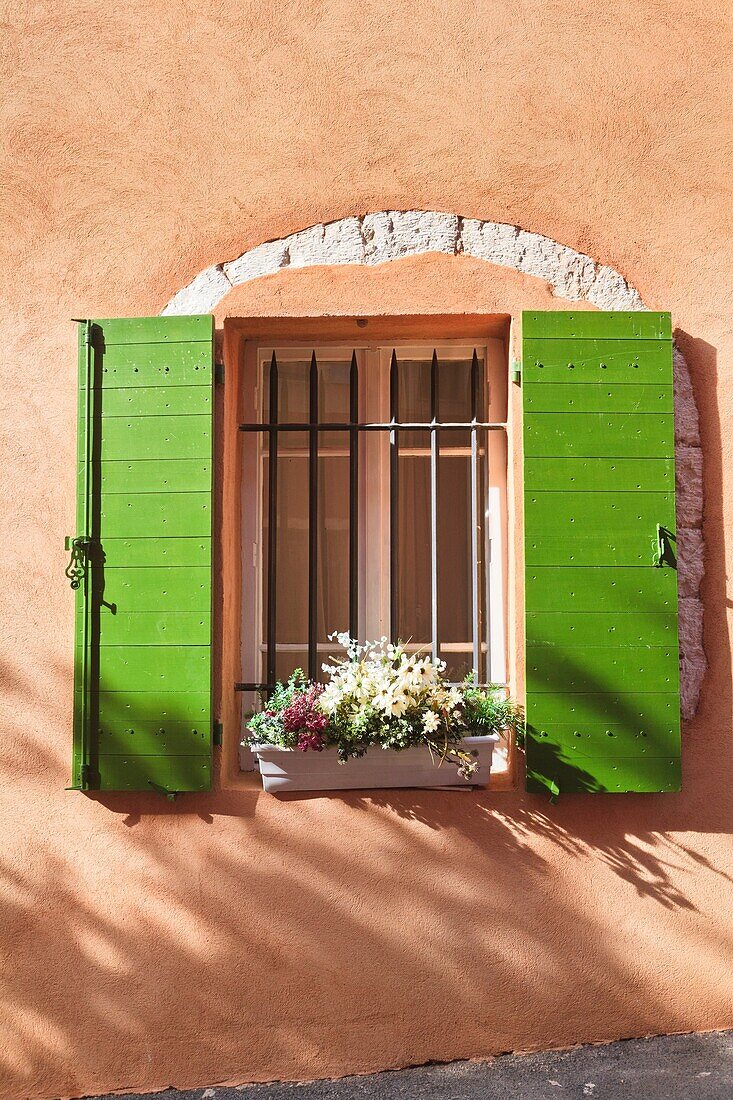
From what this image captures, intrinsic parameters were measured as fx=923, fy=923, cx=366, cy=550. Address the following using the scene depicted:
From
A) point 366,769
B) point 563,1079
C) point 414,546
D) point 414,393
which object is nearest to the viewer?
point 563,1079

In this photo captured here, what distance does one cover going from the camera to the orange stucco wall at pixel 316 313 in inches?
122

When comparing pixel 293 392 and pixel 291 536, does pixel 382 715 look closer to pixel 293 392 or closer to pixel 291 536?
pixel 291 536

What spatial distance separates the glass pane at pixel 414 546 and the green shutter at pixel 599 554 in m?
0.66

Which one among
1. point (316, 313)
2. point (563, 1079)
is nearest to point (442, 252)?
point (316, 313)

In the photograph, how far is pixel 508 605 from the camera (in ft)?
11.1

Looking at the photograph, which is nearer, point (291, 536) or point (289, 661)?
point (289, 661)

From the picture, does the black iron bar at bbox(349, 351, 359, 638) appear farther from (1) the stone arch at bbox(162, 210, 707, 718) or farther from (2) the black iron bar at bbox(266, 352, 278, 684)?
(1) the stone arch at bbox(162, 210, 707, 718)

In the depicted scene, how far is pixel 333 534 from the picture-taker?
386 cm

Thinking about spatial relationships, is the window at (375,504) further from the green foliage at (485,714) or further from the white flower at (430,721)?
the white flower at (430,721)

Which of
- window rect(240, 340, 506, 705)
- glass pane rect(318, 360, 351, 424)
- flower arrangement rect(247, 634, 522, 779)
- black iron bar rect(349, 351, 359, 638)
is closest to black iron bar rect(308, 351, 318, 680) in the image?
window rect(240, 340, 506, 705)

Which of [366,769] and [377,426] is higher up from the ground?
[377,426]

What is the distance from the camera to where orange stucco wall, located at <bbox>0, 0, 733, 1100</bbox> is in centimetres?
310

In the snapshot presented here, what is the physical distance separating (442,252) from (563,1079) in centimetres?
280

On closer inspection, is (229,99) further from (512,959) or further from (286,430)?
(512,959)
